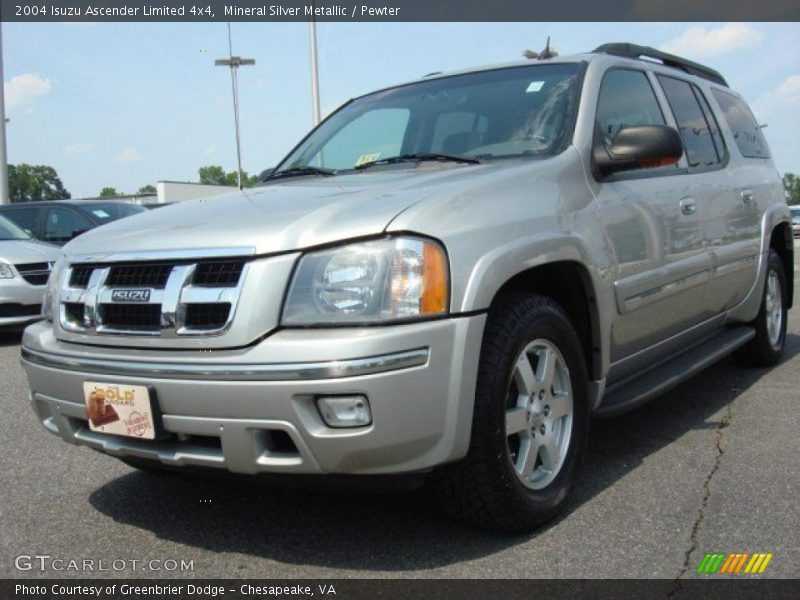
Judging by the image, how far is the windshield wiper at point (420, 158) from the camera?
331cm

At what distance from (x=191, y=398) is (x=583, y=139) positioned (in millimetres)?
1906

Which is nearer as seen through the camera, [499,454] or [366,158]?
[499,454]

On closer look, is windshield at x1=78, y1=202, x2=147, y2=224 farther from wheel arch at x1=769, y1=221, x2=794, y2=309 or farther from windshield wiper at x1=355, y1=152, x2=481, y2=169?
wheel arch at x1=769, y1=221, x2=794, y2=309

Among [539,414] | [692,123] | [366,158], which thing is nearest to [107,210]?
[366,158]

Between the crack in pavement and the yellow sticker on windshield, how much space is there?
1.99 metres

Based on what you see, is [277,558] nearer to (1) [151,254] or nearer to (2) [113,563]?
(2) [113,563]

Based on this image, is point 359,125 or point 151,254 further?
point 359,125

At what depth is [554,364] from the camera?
296 cm

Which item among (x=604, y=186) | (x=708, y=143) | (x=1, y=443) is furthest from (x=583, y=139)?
(x=1, y=443)

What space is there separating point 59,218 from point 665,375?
8144mm

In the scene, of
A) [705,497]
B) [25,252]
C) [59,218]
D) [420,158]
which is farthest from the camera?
[59,218]

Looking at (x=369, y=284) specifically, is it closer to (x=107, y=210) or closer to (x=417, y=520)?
(x=417, y=520)

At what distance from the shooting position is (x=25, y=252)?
8266 mm

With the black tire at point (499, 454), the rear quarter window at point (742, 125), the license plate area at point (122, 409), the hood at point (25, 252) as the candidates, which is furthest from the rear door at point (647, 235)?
the hood at point (25, 252)
